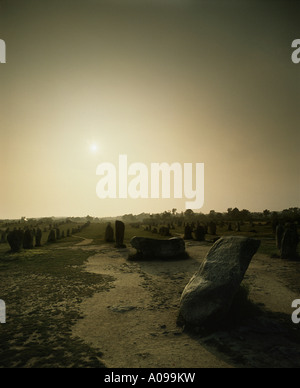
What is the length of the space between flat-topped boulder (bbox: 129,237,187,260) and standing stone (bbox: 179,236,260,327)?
10.7 meters

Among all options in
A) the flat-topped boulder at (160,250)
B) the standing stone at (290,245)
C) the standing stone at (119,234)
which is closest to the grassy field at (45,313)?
the flat-topped boulder at (160,250)

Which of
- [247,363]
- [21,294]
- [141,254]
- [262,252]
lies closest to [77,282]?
[21,294]

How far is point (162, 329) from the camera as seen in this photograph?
7762mm

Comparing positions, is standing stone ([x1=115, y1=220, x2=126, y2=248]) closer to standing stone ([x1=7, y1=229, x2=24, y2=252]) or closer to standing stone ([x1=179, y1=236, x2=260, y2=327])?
standing stone ([x1=7, y1=229, x2=24, y2=252])

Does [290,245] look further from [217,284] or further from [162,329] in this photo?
[162,329]

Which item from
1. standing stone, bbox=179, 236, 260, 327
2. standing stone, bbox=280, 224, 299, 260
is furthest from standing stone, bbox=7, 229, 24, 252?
standing stone, bbox=280, 224, 299, 260

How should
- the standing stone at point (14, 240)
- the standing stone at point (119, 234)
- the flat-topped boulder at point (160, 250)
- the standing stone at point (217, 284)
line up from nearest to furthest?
the standing stone at point (217, 284) < the flat-topped boulder at point (160, 250) < the standing stone at point (14, 240) < the standing stone at point (119, 234)

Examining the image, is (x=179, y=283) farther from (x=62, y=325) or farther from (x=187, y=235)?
(x=187, y=235)

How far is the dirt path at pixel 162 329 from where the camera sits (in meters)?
5.96

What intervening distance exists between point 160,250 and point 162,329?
12362 mm

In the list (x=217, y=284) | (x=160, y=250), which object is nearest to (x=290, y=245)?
(x=160, y=250)

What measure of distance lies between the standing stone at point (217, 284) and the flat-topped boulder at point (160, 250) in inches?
422

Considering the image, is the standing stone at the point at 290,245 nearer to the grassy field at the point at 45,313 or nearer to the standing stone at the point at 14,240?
the grassy field at the point at 45,313

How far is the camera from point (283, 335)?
703cm
